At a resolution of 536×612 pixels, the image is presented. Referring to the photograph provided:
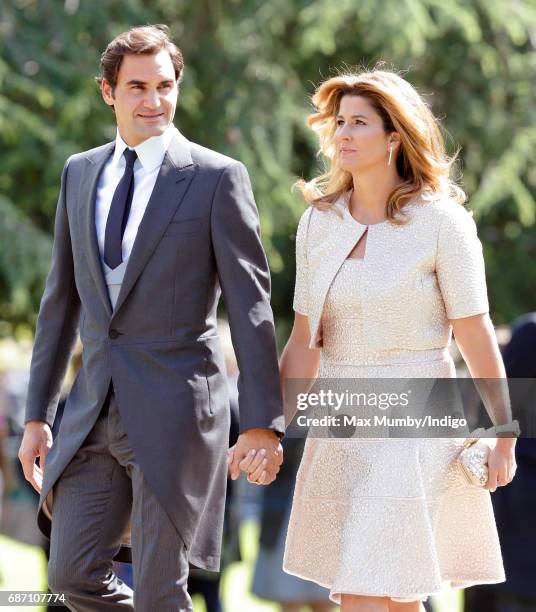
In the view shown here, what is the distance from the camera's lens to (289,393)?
451 centimetres

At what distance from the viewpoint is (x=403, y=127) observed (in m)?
4.38

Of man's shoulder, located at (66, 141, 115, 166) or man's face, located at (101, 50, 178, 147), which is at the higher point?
man's face, located at (101, 50, 178, 147)

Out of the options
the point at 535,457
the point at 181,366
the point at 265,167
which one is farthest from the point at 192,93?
the point at 181,366

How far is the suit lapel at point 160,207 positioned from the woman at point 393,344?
20.8 inches

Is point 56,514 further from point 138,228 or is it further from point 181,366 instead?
point 138,228

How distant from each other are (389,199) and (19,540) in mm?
5894

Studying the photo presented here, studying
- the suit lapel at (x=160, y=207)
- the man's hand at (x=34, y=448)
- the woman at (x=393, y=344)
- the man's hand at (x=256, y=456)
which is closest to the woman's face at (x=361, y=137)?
the woman at (x=393, y=344)

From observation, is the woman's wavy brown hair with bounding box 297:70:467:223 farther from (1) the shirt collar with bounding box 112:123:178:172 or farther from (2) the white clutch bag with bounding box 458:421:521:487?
(2) the white clutch bag with bounding box 458:421:521:487

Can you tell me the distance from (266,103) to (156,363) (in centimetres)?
621

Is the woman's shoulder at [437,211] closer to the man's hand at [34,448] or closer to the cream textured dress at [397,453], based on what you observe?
the cream textured dress at [397,453]

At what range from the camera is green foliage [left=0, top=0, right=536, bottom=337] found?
9.36 meters

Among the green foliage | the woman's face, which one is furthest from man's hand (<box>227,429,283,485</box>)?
the green foliage

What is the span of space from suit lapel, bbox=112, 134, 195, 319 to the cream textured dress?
0.55 meters

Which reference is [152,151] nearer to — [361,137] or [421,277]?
[361,137]
